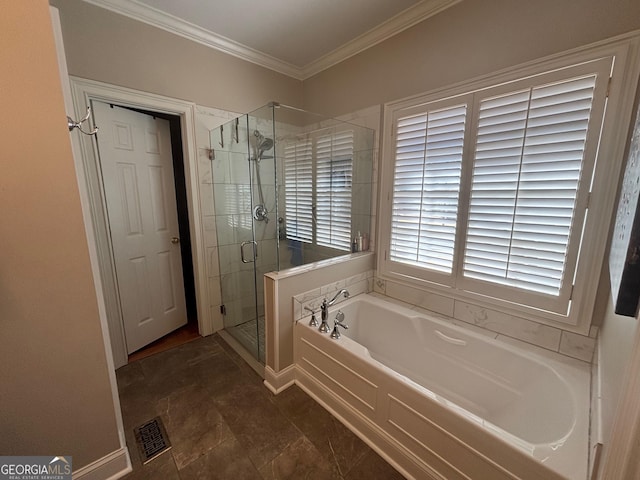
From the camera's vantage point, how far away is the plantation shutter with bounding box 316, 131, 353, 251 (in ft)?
7.95

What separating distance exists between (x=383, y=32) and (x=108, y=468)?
3.25 meters

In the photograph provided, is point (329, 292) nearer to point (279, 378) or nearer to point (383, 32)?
point (279, 378)

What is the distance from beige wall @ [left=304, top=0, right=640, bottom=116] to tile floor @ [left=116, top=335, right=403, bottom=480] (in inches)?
94.8

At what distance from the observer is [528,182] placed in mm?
1500

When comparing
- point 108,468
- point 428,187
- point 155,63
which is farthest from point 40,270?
point 428,187

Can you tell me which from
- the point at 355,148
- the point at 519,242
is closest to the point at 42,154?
the point at 355,148

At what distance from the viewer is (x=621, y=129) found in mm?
1249

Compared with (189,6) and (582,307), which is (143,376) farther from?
(582,307)

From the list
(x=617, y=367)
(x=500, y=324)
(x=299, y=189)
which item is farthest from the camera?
(x=299, y=189)

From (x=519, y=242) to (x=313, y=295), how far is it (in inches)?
54.3

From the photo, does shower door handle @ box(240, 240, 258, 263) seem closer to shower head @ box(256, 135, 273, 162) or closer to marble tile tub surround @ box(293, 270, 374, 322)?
marble tile tub surround @ box(293, 270, 374, 322)

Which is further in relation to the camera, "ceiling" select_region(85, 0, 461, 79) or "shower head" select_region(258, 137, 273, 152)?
"shower head" select_region(258, 137, 273, 152)

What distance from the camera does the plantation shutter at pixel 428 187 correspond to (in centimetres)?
181

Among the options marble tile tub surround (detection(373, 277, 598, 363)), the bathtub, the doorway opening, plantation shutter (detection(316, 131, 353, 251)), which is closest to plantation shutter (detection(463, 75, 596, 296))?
marble tile tub surround (detection(373, 277, 598, 363))
